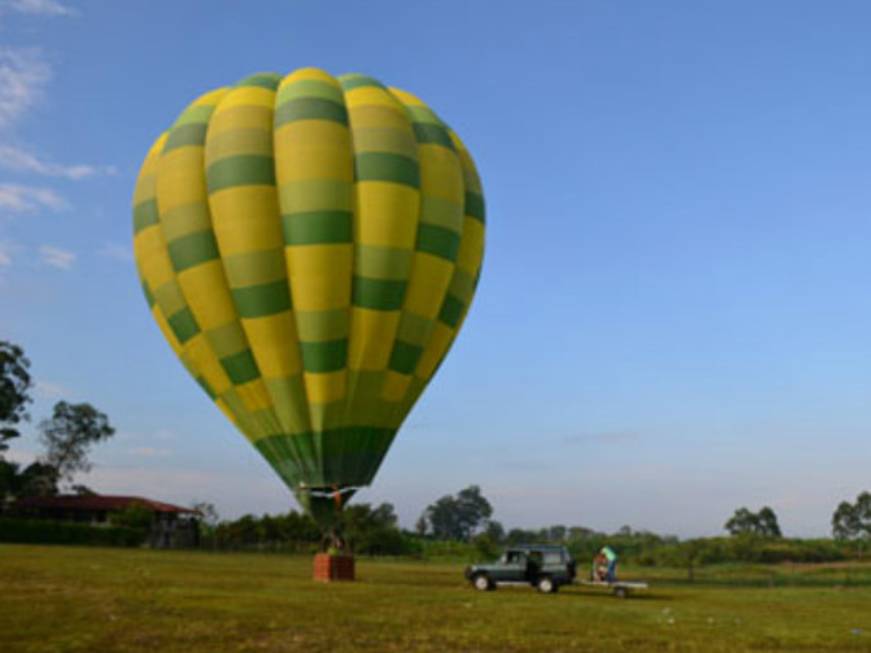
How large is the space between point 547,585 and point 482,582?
2.36 metres

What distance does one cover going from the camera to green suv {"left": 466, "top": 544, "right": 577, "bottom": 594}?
2950cm

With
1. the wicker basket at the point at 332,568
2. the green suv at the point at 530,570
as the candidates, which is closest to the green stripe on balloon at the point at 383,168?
the wicker basket at the point at 332,568

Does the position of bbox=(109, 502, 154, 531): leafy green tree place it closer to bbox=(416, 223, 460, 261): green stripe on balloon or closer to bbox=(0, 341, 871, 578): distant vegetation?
bbox=(0, 341, 871, 578): distant vegetation

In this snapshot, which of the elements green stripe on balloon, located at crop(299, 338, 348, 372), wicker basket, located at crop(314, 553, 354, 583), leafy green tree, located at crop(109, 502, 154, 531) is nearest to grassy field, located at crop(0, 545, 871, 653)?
wicker basket, located at crop(314, 553, 354, 583)

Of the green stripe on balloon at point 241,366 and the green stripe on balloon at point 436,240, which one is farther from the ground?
the green stripe on balloon at point 436,240

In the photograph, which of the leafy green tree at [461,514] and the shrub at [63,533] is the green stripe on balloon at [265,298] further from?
the leafy green tree at [461,514]

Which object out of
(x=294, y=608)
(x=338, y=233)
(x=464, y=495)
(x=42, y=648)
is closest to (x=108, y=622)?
(x=42, y=648)

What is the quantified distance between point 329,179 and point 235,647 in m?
16.5

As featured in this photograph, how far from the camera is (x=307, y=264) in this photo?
87.6 ft

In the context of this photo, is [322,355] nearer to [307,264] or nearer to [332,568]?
[307,264]

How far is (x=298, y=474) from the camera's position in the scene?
27594mm

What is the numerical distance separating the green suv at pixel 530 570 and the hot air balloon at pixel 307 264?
19.6 feet

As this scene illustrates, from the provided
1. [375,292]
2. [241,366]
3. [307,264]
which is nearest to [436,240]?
[375,292]

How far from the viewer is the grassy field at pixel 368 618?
14.5 meters
